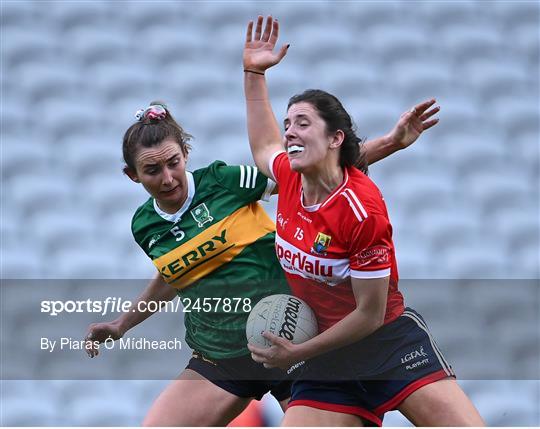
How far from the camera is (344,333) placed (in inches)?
102

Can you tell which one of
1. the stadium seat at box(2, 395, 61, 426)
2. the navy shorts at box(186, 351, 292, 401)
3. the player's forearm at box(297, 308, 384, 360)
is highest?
the stadium seat at box(2, 395, 61, 426)

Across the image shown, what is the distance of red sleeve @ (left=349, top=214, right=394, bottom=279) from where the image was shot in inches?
99.7

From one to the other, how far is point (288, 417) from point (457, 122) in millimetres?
3692

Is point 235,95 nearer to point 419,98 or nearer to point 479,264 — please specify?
point 419,98

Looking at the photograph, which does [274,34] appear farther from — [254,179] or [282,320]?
[282,320]

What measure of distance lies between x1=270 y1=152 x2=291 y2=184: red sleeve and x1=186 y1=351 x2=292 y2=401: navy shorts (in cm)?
58

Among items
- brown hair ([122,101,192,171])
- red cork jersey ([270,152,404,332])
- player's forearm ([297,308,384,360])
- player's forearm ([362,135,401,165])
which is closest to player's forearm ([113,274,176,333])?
brown hair ([122,101,192,171])

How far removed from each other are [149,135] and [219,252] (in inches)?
16.5

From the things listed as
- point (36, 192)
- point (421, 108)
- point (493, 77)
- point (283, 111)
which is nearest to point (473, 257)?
point (493, 77)

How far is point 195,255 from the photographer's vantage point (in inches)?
115

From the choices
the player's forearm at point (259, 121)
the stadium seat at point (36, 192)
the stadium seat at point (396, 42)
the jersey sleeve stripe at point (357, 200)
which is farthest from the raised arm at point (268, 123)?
the stadium seat at point (396, 42)

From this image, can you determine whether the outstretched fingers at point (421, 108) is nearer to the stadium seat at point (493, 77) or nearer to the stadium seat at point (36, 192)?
the stadium seat at point (36, 192)

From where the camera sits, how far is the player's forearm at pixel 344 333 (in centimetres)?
258

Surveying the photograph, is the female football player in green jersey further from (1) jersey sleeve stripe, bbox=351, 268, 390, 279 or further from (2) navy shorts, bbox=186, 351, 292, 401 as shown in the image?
(1) jersey sleeve stripe, bbox=351, 268, 390, 279
